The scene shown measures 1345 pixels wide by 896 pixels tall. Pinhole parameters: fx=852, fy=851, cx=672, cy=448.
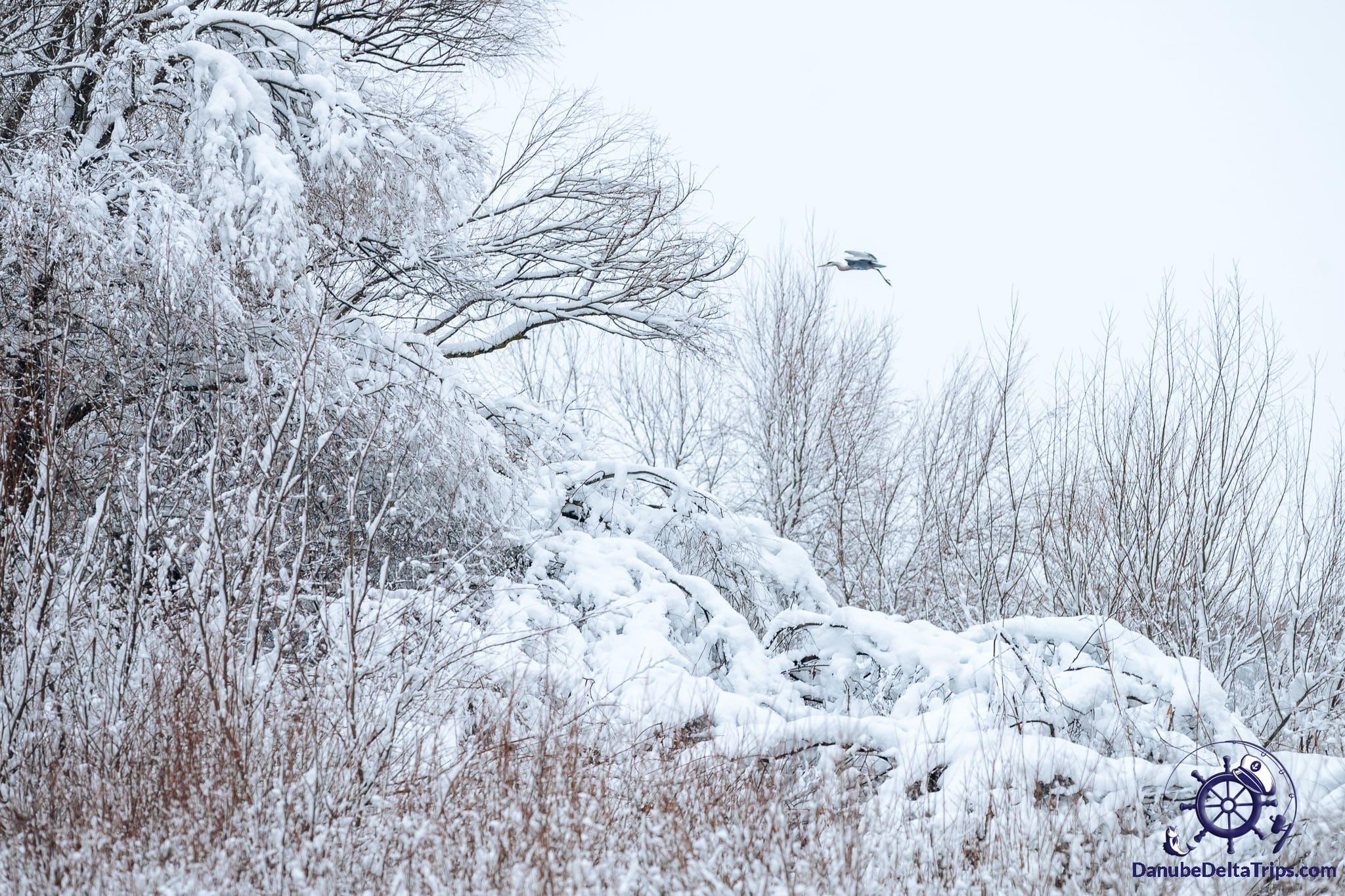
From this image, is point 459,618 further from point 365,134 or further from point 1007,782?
point 365,134

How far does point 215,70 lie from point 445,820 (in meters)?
4.94

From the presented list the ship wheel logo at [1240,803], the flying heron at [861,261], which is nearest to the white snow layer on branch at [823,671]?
the ship wheel logo at [1240,803]

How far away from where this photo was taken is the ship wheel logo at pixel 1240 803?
3.03 m

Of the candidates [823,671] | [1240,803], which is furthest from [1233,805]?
[823,671]

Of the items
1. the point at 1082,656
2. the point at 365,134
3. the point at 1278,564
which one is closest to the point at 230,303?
the point at 365,134

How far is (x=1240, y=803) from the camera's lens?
10.6 feet

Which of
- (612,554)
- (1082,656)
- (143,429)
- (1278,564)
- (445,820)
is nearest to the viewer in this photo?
(445,820)

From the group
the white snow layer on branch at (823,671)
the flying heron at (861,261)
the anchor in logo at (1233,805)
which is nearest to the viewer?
the anchor in logo at (1233,805)

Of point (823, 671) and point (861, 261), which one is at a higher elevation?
point (861, 261)

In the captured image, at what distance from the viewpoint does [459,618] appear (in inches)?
149

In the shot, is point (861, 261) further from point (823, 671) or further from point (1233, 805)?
point (1233, 805)

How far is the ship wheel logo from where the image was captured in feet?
9.95

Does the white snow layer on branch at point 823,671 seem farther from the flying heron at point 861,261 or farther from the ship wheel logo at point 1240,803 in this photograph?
the flying heron at point 861,261

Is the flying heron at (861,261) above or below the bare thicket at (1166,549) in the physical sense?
above
